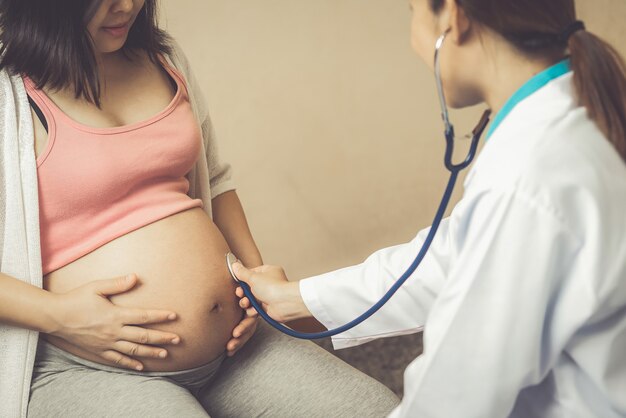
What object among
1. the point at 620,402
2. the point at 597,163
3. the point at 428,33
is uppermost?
the point at 428,33

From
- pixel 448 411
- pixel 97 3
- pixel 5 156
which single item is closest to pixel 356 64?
pixel 97 3

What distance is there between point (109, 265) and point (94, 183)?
142mm

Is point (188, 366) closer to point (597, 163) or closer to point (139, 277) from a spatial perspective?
point (139, 277)

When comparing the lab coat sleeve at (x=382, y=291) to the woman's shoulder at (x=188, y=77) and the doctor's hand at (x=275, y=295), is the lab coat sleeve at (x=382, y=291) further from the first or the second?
the woman's shoulder at (x=188, y=77)

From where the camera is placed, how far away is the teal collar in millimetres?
900

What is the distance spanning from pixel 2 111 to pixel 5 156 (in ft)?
0.26

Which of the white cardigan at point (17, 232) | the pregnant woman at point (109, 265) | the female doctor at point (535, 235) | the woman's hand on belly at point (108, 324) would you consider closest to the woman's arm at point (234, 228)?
the pregnant woman at point (109, 265)

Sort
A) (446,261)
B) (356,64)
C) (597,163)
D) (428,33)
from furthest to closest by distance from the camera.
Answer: (356,64) < (446,261) < (428,33) < (597,163)

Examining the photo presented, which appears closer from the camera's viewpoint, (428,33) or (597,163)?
(597,163)

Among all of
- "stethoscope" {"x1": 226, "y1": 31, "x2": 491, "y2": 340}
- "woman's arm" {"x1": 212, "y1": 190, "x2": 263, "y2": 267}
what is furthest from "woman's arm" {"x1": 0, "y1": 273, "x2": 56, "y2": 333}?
"woman's arm" {"x1": 212, "y1": 190, "x2": 263, "y2": 267}

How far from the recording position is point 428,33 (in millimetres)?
983

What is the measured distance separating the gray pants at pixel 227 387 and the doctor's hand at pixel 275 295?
8 cm

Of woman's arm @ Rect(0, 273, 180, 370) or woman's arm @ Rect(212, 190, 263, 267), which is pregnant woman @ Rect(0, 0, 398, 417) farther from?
woman's arm @ Rect(212, 190, 263, 267)

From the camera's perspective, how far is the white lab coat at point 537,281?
0.81 m
